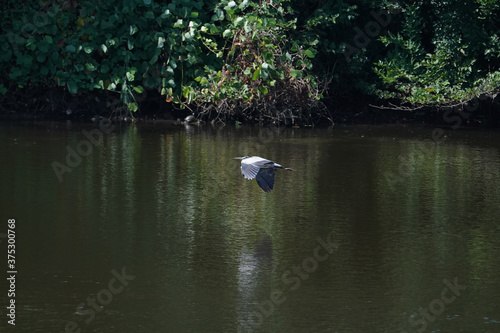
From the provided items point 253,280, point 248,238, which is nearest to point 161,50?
point 248,238

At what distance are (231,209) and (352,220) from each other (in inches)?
46.4

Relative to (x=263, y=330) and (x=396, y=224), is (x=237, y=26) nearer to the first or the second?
(x=396, y=224)

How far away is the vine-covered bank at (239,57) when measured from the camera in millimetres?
14180

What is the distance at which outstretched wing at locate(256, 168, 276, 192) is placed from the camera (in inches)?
309

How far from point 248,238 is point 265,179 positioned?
3.23 ft

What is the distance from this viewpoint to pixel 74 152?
36.0 feet

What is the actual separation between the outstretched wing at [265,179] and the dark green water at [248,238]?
274 millimetres

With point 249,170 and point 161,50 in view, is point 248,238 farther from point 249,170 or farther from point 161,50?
point 161,50

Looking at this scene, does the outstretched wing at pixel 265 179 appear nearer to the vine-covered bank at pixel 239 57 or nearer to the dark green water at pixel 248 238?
the dark green water at pixel 248 238

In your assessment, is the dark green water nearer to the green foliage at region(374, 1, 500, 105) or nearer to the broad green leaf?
the broad green leaf

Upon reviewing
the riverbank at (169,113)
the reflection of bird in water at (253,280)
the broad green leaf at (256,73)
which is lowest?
the reflection of bird in water at (253,280)

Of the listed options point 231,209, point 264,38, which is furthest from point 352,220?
point 264,38

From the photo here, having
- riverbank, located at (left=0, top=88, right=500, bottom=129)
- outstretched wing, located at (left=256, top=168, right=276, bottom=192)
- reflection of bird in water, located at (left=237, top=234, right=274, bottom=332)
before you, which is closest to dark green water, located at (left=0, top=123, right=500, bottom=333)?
reflection of bird in water, located at (left=237, top=234, right=274, bottom=332)

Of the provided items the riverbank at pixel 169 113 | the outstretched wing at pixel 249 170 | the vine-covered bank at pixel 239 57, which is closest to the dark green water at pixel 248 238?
the outstretched wing at pixel 249 170
